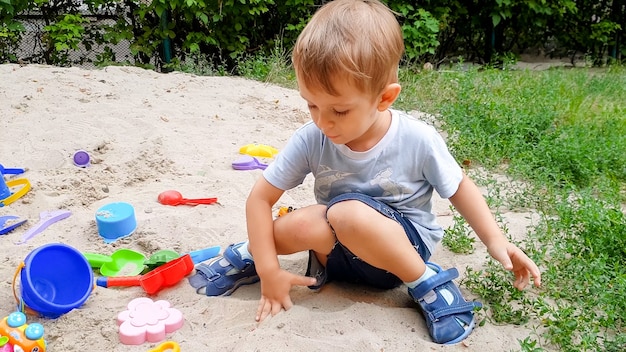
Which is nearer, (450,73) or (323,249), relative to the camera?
(323,249)

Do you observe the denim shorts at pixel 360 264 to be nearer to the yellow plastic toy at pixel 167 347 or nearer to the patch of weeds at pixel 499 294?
the patch of weeds at pixel 499 294

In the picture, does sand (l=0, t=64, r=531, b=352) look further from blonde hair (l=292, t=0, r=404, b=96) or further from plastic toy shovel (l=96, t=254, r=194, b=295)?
blonde hair (l=292, t=0, r=404, b=96)

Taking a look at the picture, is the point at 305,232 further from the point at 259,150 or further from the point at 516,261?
the point at 259,150

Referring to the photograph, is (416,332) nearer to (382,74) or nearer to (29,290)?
(382,74)

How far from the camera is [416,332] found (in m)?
1.77

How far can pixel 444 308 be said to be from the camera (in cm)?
176

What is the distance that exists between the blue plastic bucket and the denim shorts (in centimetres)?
73

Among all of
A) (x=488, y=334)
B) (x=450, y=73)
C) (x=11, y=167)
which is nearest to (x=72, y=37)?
(x=11, y=167)

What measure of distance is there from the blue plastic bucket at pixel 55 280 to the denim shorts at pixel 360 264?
2.38 feet

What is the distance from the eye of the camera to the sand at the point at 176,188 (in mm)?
1748

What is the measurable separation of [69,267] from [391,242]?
102 cm

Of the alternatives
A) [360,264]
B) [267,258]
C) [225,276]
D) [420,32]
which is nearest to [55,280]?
[225,276]

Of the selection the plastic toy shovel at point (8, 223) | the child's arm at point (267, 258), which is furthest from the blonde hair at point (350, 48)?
the plastic toy shovel at point (8, 223)

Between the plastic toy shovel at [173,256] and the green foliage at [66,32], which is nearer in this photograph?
the plastic toy shovel at [173,256]
